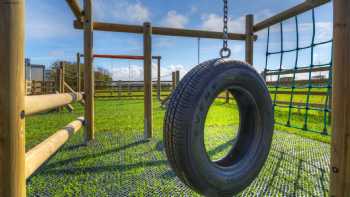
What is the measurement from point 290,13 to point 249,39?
0.63 m

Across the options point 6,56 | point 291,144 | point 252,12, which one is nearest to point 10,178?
point 6,56

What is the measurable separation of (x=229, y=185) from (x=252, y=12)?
2372 mm

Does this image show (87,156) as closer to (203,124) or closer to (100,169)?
(100,169)

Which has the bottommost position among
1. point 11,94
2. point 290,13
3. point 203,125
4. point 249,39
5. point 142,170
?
point 142,170

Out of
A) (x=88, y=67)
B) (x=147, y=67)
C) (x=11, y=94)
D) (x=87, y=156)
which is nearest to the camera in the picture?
(x=11, y=94)

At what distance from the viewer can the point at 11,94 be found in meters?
0.62

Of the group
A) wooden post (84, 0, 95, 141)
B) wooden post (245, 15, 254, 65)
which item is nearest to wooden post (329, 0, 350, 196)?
wooden post (245, 15, 254, 65)

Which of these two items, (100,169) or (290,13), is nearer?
(100,169)

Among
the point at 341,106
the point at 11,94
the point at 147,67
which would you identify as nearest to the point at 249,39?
the point at 147,67

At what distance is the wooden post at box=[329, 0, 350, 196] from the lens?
0.96 m

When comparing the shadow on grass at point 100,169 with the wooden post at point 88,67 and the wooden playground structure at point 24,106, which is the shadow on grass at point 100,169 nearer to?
the wooden playground structure at point 24,106

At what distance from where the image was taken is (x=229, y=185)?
3.06 ft

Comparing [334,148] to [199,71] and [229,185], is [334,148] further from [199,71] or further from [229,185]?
[199,71]

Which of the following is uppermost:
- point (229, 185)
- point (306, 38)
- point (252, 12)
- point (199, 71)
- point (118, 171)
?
point (252, 12)
